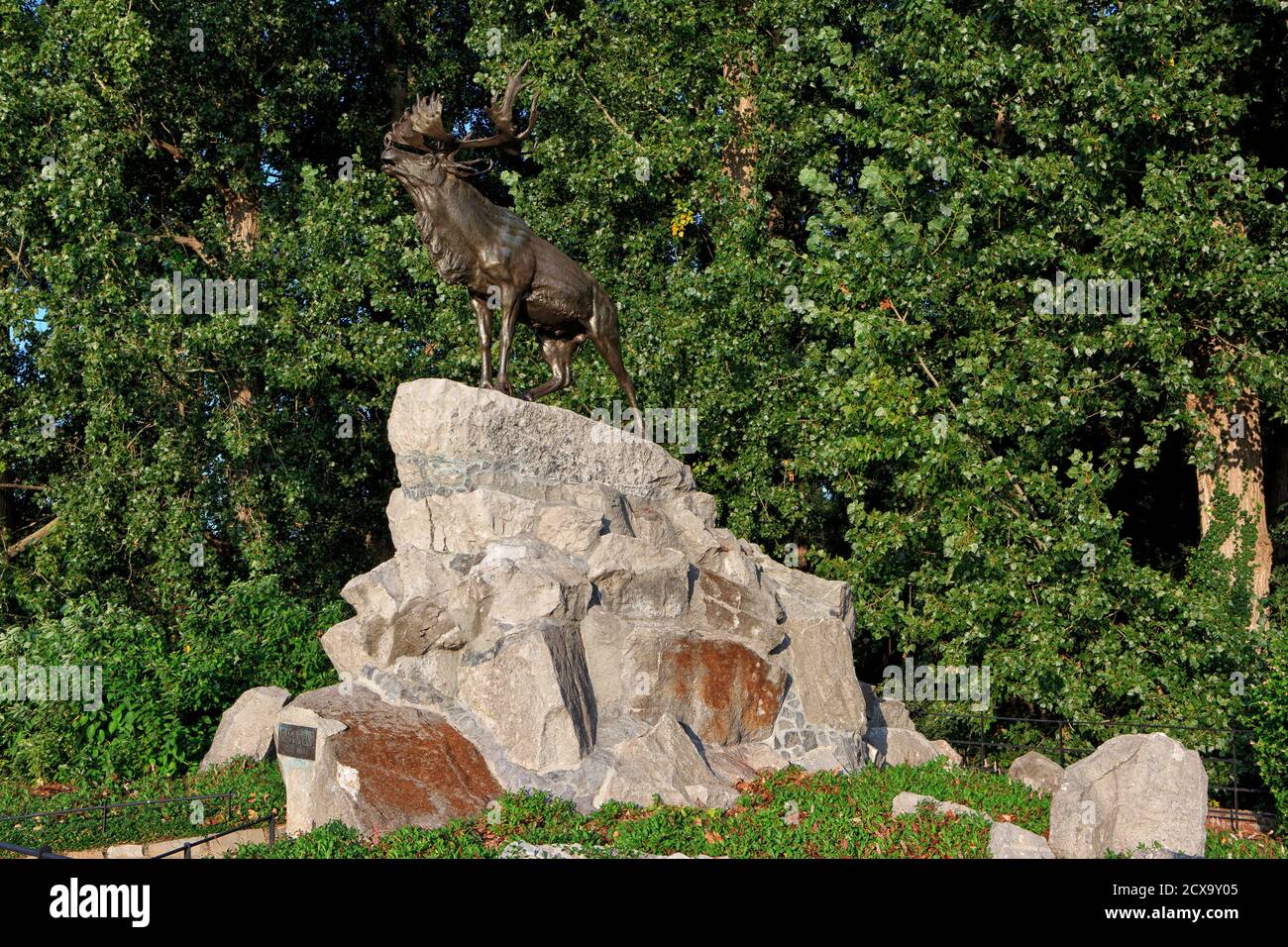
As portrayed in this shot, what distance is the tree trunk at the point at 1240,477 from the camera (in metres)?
15.7

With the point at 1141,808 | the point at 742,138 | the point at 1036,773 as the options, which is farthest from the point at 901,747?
the point at 742,138

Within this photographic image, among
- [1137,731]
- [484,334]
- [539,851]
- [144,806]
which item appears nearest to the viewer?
[539,851]

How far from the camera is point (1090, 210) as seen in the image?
15445 millimetres

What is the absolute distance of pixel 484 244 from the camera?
1162 centimetres

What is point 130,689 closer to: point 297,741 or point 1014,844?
point 297,741

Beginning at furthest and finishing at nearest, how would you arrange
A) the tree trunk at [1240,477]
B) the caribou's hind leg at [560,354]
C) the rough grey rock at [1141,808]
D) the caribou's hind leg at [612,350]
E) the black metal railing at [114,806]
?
the tree trunk at [1240,477]
the caribou's hind leg at [560,354]
the caribou's hind leg at [612,350]
the black metal railing at [114,806]
the rough grey rock at [1141,808]

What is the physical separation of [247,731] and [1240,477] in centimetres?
1350

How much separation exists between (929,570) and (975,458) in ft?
6.64

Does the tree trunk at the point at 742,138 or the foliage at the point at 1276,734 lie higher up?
the tree trunk at the point at 742,138

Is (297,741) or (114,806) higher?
(297,741)

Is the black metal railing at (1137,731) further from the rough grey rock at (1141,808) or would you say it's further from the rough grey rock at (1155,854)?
the rough grey rock at (1155,854)

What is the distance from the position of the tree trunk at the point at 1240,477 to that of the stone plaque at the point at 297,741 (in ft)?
40.2

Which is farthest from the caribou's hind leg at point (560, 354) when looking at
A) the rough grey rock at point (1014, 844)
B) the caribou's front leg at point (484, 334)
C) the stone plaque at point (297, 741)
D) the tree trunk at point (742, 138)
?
the rough grey rock at point (1014, 844)

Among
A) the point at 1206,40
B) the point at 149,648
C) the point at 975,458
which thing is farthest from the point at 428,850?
the point at 1206,40
